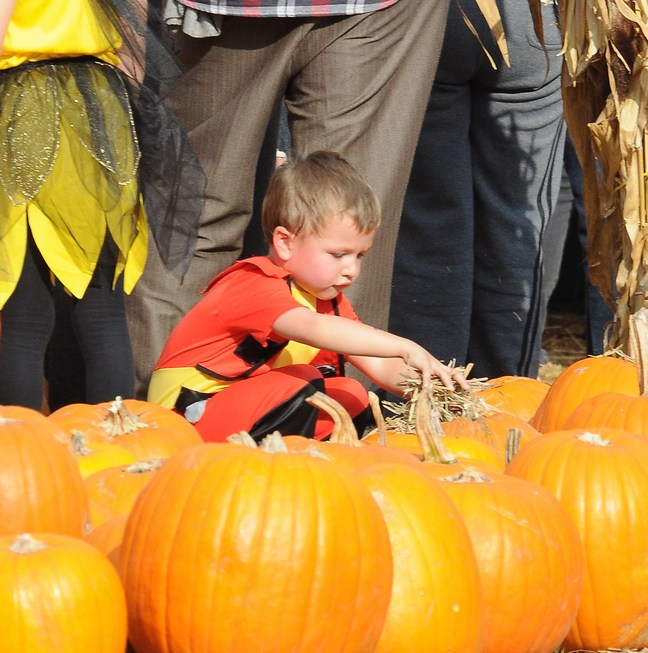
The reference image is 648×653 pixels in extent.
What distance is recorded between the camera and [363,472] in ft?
6.39

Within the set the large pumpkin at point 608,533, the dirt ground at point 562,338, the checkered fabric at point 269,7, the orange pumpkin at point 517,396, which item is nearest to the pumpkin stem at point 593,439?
the large pumpkin at point 608,533

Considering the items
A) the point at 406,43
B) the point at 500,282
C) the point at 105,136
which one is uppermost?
the point at 406,43

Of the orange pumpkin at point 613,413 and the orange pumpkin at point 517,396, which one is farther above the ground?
the orange pumpkin at point 613,413

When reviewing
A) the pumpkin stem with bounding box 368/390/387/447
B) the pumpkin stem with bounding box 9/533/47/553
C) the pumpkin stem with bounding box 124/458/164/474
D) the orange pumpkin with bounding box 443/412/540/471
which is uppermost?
the pumpkin stem with bounding box 9/533/47/553

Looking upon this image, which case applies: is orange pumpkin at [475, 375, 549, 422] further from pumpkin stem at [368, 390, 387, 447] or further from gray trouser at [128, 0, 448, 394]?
pumpkin stem at [368, 390, 387, 447]

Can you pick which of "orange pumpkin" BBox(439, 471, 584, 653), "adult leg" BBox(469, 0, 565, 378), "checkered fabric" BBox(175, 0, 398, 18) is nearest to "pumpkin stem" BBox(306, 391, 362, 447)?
"orange pumpkin" BBox(439, 471, 584, 653)

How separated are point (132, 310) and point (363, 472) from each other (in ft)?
5.50

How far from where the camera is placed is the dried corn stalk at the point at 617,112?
333 centimetres

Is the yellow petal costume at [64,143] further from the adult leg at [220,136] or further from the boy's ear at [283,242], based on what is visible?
the boy's ear at [283,242]

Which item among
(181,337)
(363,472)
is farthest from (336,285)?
(363,472)

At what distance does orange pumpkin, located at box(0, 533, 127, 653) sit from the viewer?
1.60 m

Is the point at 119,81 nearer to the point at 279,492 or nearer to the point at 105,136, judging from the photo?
the point at 105,136

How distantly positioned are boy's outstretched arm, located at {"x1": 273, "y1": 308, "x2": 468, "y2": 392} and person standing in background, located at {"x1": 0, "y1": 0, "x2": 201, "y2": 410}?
521 mm

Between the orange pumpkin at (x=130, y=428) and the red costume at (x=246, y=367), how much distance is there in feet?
1.14
